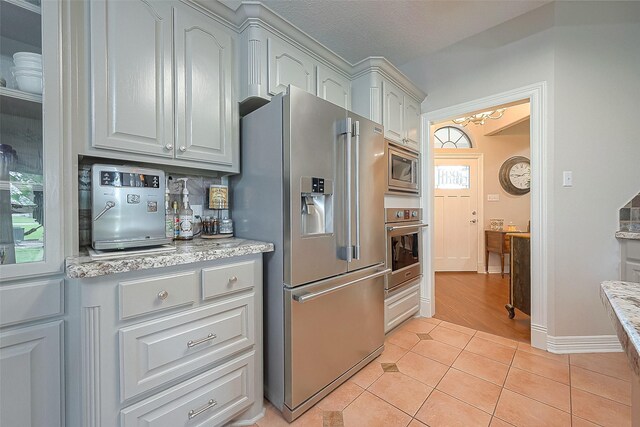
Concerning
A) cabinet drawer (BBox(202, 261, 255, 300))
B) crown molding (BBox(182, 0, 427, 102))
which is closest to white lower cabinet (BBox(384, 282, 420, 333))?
cabinet drawer (BBox(202, 261, 255, 300))

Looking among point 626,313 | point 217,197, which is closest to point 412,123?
point 217,197

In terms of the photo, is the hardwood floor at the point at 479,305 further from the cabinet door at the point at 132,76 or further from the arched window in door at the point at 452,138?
the cabinet door at the point at 132,76

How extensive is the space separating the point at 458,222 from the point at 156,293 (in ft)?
15.5

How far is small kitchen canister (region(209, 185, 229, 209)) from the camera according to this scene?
1673 millimetres

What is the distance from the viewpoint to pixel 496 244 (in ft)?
14.0

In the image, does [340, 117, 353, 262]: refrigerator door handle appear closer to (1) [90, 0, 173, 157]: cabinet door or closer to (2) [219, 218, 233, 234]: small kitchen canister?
(2) [219, 218, 233, 234]: small kitchen canister

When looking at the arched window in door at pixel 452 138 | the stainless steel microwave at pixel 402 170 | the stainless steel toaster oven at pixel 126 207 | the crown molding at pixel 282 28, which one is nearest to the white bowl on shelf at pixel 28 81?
the stainless steel toaster oven at pixel 126 207

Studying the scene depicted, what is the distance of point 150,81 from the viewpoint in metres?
1.28

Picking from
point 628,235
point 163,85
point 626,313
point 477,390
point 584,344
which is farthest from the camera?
point 584,344

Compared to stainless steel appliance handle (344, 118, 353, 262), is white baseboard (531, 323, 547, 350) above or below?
below

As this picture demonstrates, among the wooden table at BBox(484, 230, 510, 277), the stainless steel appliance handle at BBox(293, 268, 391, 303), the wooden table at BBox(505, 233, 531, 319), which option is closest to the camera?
the stainless steel appliance handle at BBox(293, 268, 391, 303)

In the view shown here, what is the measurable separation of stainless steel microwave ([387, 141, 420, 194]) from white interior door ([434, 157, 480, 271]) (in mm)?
2344

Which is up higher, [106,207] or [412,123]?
[412,123]

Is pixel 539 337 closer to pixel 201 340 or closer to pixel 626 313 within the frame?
pixel 626 313
